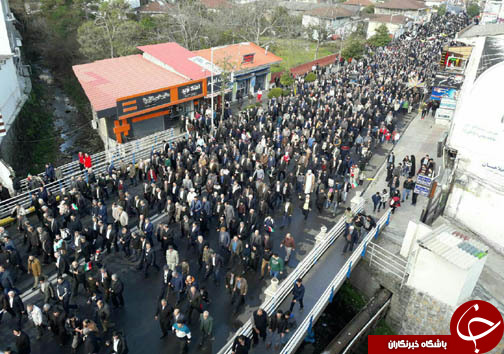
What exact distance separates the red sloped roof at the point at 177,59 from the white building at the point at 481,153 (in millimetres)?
15900

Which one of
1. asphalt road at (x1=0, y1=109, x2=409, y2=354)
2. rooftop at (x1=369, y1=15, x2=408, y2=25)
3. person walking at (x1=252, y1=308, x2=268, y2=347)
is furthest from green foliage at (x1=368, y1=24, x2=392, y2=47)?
person walking at (x1=252, y1=308, x2=268, y2=347)

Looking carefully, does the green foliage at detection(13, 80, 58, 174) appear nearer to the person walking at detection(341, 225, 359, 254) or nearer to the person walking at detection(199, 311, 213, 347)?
the person walking at detection(199, 311, 213, 347)

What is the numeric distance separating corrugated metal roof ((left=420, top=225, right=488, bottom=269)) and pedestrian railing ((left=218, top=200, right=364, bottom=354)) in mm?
3099

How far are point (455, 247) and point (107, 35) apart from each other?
3296cm

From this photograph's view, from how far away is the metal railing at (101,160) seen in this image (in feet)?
50.1

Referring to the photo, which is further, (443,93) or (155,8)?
(155,8)

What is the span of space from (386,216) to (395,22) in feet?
196

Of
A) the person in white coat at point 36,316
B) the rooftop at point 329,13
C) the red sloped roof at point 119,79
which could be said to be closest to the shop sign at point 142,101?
the red sloped roof at point 119,79

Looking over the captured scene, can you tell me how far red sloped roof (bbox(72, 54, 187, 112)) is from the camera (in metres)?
21.2

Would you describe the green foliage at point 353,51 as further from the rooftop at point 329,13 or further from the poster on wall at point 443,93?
the poster on wall at point 443,93

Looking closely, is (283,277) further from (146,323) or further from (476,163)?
(476,163)

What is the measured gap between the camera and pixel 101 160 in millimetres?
20938

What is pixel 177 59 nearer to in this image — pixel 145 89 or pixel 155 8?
pixel 145 89

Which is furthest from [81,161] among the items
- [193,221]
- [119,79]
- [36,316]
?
[36,316]
